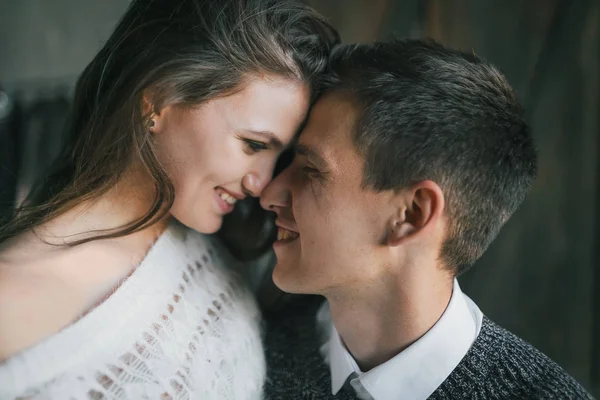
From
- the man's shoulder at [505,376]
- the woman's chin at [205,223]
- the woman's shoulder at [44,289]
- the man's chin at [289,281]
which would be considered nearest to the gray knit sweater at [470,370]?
the man's shoulder at [505,376]

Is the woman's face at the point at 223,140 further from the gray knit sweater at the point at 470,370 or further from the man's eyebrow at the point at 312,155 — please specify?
the gray knit sweater at the point at 470,370

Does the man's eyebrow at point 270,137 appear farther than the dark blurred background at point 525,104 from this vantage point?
No

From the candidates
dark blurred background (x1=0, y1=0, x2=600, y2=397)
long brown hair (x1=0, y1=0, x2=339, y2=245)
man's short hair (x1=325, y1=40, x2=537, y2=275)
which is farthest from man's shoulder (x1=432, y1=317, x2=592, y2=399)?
long brown hair (x1=0, y1=0, x2=339, y2=245)

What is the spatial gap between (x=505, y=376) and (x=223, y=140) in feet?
1.92

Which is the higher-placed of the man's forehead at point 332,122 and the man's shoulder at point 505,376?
the man's forehead at point 332,122

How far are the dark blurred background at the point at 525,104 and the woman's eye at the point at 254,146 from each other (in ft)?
1.46

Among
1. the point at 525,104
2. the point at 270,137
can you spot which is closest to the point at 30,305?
the point at 270,137

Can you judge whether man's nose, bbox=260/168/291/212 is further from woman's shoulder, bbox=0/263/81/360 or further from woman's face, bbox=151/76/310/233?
woman's shoulder, bbox=0/263/81/360

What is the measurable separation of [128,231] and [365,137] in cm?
40

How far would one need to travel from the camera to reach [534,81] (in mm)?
1172

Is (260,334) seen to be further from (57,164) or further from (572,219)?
(572,219)

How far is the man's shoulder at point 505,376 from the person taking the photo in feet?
2.96

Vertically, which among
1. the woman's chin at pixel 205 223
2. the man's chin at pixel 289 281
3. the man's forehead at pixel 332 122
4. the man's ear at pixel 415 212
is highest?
the man's forehead at pixel 332 122

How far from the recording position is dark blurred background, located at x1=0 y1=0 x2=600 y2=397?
3.76 ft
